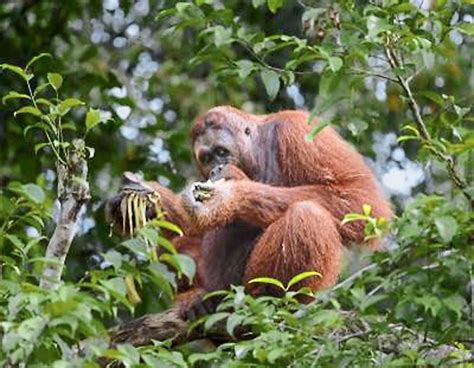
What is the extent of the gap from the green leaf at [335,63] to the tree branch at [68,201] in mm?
953

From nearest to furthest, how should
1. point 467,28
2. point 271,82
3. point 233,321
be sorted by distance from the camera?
point 233,321 < point 467,28 < point 271,82

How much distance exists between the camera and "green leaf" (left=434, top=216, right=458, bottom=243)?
3406 mm

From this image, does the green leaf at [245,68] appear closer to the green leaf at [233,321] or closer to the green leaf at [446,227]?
the green leaf at [233,321]

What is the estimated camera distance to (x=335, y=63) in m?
4.30

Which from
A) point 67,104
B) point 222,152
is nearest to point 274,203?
point 222,152

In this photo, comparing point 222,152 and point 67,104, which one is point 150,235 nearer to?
point 67,104

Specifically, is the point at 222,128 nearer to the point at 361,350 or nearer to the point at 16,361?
the point at 361,350

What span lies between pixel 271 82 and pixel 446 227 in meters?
1.54

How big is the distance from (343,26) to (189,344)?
208 centimetres

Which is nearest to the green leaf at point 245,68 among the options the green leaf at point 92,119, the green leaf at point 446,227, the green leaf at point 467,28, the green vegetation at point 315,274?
the green vegetation at point 315,274

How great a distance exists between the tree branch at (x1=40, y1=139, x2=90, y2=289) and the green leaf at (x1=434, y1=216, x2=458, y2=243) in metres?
1.32

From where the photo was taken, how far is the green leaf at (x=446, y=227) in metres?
3.41

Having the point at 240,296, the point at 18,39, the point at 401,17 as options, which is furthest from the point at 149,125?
the point at 240,296

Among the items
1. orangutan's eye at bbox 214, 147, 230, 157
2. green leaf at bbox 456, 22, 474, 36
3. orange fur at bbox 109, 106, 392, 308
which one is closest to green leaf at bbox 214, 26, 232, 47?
green leaf at bbox 456, 22, 474, 36
